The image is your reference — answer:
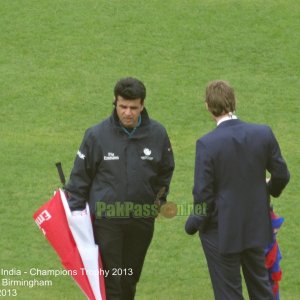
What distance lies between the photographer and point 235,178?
220 inches

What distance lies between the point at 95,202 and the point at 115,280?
1.71 feet

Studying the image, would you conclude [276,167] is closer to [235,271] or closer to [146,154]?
[235,271]

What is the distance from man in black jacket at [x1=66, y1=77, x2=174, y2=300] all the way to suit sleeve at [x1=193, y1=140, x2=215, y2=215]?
0.64 meters

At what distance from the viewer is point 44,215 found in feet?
20.4

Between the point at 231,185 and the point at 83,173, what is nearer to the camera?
the point at 231,185

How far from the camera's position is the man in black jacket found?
20.0 ft

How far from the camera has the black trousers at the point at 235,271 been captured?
5.71m

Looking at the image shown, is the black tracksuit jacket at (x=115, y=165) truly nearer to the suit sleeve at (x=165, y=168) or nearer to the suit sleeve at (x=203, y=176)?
the suit sleeve at (x=165, y=168)

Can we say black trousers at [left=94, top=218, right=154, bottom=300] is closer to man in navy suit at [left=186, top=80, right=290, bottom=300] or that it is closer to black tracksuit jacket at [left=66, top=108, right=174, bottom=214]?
black tracksuit jacket at [left=66, top=108, right=174, bottom=214]

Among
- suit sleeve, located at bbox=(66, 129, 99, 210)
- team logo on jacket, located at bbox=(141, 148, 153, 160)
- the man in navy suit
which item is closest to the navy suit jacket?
the man in navy suit

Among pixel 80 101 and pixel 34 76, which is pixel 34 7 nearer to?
pixel 34 76

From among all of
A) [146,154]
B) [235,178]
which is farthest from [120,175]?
[235,178]

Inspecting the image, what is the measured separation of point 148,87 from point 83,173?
5.84m

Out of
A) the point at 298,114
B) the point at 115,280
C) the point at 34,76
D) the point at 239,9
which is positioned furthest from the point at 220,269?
the point at 239,9
